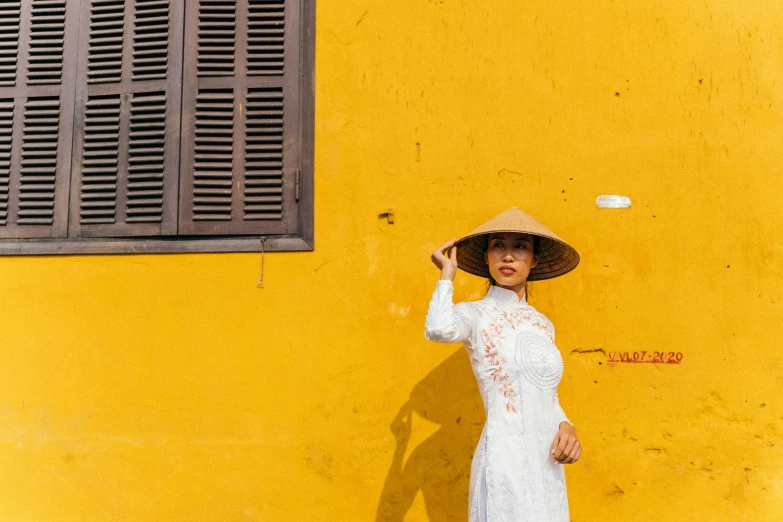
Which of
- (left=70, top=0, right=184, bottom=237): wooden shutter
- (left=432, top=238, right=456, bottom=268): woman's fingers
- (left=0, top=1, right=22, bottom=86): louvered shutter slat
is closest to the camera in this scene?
(left=432, top=238, right=456, bottom=268): woman's fingers

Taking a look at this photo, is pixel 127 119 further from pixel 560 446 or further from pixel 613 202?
pixel 560 446

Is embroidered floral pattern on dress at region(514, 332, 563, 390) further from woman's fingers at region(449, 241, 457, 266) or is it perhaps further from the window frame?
the window frame

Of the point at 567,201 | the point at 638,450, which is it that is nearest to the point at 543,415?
the point at 638,450

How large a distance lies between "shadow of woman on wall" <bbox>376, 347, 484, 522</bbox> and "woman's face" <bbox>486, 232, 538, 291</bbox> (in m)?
0.78

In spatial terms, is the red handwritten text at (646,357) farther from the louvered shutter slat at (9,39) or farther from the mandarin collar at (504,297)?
the louvered shutter slat at (9,39)

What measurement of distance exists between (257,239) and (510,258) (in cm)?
136

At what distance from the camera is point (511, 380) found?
2.13 m

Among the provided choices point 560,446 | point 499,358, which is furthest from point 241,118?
point 560,446

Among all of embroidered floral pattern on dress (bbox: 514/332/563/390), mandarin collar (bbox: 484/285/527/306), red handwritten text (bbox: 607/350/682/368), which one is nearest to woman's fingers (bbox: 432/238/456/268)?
mandarin collar (bbox: 484/285/527/306)

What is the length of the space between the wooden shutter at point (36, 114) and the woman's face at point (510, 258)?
88.2 inches

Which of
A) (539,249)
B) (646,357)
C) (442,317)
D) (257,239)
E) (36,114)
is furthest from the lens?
(36,114)

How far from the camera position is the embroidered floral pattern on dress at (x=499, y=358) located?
213 centimetres

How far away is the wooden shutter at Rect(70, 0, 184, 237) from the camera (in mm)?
3180

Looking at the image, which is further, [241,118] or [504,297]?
[241,118]
